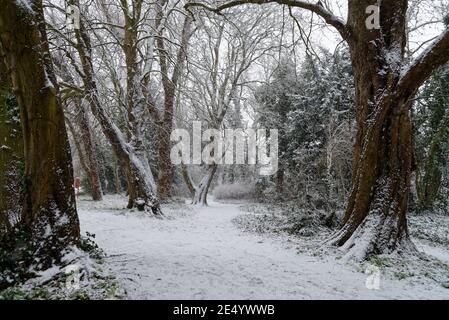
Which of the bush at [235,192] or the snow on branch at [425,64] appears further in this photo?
the bush at [235,192]

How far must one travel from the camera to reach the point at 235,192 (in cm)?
2742

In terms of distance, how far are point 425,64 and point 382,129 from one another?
1.29 meters

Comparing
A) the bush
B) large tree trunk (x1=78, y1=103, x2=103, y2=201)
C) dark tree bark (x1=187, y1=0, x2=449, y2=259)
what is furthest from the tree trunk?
dark tree bark (x1=187, y1=0, x2=449, y2=259)

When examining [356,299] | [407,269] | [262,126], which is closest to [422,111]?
[262,126]

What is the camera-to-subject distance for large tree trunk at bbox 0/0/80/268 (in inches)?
170

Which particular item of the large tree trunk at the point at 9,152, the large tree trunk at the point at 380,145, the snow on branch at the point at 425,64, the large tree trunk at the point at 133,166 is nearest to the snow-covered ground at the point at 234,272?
the large tree trunk at the point at 380,145

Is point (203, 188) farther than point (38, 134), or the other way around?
point (203, 188)

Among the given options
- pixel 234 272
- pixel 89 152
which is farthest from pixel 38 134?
pixel 89 152

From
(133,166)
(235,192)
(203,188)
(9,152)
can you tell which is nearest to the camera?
(9,152)

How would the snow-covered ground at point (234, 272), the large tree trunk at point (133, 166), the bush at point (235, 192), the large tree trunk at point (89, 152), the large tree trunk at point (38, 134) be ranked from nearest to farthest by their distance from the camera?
the snow-covered ground at point (234, 272), the large tree trunk at point (38, 134), the large tree trunk at point (133, 166), the large tree trunk at point (89, 152), the bush at point (235, 192)

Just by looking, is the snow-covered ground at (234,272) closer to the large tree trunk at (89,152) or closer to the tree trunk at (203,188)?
the large tree trunk at (89,152)

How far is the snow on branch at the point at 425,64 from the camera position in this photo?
17.7 feet

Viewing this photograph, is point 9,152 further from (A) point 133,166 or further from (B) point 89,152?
(B) point 89,152
